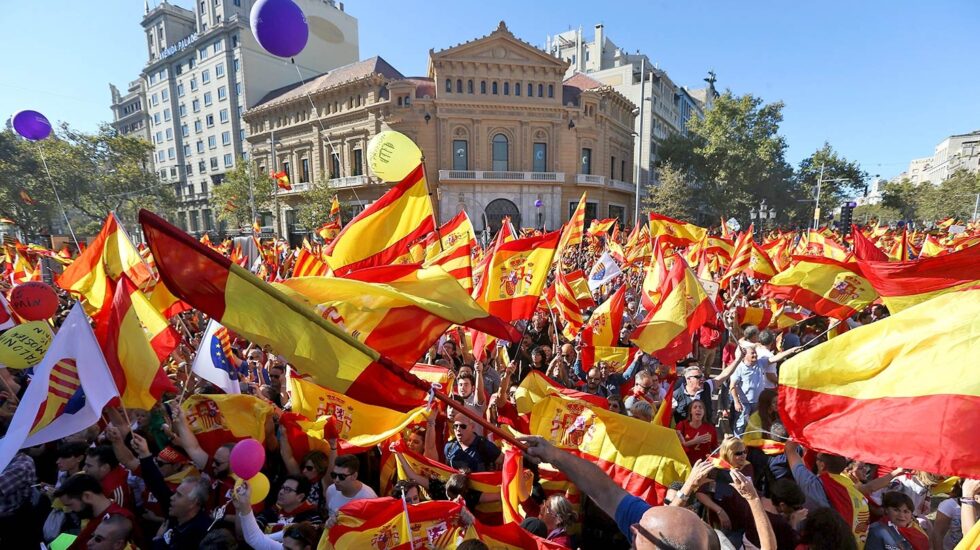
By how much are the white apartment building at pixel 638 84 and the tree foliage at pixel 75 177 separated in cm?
3980

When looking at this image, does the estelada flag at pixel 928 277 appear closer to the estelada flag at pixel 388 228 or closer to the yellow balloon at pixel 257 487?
the estelada flag at pixel 388 228

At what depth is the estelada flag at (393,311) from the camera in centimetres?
345

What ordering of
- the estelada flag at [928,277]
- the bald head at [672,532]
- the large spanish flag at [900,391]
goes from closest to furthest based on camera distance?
1. the bald head at [672,532]
2. the large spanish flag at [900,391]
3. the estelada flag at [928,277]

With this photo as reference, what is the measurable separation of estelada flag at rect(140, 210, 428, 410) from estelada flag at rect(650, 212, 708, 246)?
9614mm

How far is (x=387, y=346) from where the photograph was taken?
3.59 m

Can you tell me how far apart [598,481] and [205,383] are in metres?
4.54

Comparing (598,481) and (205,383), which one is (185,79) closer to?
(205,383)

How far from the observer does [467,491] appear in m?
3.71

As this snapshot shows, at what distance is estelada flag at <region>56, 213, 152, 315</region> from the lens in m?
6.05

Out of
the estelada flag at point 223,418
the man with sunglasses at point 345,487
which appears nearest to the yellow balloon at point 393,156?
the estelada flag at point 223,418

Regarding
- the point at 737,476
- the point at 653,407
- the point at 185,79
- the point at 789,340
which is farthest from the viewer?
the point at 185,79

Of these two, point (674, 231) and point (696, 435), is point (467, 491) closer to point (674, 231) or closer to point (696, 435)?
point (696, 435)

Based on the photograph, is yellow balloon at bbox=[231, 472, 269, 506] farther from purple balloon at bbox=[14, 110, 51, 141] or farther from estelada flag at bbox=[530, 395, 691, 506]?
purple balloon at bbox=[14, 110, 51, 141]

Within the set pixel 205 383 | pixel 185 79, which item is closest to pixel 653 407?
pixel 205 383
